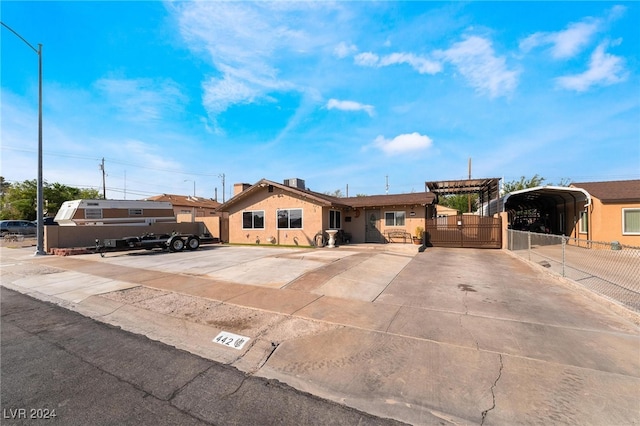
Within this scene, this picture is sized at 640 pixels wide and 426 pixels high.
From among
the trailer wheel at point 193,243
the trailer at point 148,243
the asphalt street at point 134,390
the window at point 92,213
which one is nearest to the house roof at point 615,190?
the asphalt street at point 134,390

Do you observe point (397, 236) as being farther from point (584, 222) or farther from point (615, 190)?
point (615, 190)

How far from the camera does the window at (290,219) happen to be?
18281 mm

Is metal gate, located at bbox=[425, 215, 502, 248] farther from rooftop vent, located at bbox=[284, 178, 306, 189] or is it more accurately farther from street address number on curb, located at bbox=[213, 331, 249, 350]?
street address number on curb, located at bbox=[213, 331, 249, 350]

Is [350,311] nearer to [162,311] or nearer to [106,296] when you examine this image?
→ [162,311]

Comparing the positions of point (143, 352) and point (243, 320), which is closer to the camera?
point (143, 352)

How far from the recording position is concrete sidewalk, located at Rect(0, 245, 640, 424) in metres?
2.97

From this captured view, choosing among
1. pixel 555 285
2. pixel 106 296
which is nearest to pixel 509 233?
pixel 555 285

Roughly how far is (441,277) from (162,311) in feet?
25.1

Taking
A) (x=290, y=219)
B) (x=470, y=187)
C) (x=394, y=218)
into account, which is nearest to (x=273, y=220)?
(x=290, y=219)

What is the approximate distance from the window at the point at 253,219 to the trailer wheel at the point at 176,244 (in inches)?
191

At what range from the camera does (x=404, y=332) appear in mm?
4660

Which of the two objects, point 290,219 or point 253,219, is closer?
point 290,219

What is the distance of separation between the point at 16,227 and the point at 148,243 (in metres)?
23.7

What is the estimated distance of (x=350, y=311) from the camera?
18.6 feet
